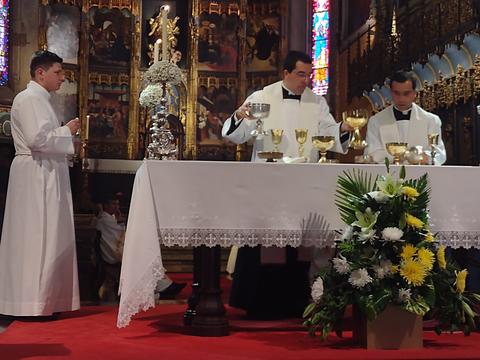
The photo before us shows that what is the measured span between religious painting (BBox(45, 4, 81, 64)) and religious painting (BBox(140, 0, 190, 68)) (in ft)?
4.80

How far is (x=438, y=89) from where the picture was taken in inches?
389

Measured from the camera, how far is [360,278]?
4168 mm

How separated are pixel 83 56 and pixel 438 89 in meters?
8.69

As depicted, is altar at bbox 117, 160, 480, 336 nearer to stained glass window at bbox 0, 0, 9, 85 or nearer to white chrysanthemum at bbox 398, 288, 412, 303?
white chrysanthemum at bbox 398, 288, 412, 303

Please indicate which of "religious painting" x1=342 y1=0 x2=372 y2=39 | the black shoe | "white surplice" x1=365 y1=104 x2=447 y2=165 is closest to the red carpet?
"white surplice" x1=365 y1=104 x2=447 y2=165

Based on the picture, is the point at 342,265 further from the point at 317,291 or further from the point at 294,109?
the point at 294,109

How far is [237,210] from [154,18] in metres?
12.8

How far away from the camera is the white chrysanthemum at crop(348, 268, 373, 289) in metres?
4.15

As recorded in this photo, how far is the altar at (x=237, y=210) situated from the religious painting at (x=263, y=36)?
41.7 feet

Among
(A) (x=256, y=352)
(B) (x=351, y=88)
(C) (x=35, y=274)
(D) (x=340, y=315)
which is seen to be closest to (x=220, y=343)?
(A) (x=256, y=352)

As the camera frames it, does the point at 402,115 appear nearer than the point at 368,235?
No

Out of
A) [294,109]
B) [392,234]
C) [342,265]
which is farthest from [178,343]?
[294,109]

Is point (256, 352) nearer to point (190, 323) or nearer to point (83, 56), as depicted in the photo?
point (190, 323)

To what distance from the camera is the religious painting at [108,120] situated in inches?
640
